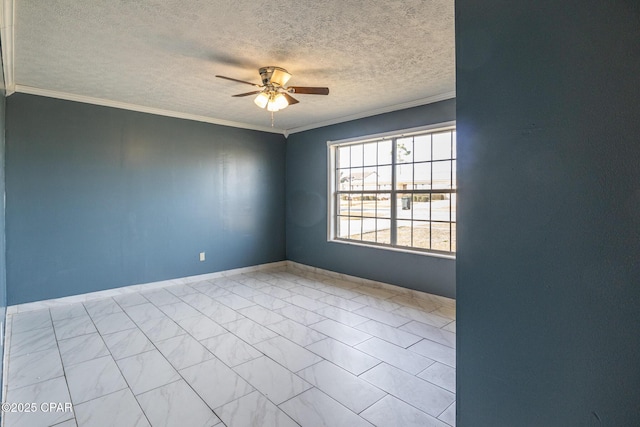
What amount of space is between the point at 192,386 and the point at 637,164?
2.65 meters

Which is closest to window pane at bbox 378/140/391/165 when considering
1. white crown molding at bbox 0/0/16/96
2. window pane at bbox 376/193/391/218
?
window pane at bbox 376/193/391/218

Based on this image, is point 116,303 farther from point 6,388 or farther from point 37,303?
point 6,388

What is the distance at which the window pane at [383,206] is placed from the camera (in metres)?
4.73

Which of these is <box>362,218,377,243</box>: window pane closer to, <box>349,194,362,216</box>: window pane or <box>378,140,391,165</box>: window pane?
<box>349,194,362,216</box>: window pane

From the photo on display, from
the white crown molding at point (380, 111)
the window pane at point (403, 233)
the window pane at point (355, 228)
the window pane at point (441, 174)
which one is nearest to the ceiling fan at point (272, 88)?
the white crown molding at point (380, 111)

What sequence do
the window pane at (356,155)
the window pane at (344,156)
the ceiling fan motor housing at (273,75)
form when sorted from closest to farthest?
the ceiling fan motor housing at (273,75) < the window pane at (356,155) < the window pane at (344,156)

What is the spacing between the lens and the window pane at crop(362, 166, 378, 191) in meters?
4.93

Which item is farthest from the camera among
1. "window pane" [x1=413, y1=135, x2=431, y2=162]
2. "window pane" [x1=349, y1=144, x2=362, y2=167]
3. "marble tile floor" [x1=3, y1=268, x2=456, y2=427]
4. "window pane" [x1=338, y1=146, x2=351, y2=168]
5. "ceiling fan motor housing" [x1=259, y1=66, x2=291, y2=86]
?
"window pane" [x1=338, y1=146, x2=351, y2=168]

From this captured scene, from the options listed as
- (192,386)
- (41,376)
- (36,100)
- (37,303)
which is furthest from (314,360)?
(36,100)

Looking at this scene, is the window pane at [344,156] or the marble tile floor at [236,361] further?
the window pane at [344,156]

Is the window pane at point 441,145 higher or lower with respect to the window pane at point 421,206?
higher

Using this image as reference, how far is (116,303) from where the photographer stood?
4.05m

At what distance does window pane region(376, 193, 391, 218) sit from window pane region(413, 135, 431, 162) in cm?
69

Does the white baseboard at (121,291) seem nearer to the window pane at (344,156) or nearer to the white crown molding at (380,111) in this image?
the window pane at (344,156)
